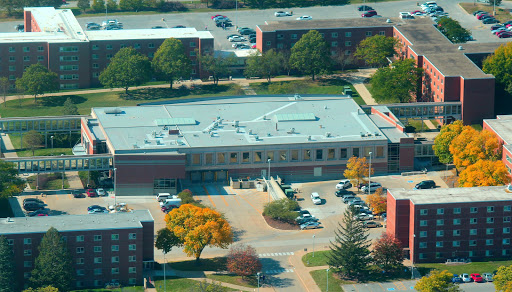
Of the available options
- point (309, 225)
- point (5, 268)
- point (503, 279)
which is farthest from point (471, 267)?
point (5, 268)

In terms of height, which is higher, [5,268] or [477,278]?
[5,268]

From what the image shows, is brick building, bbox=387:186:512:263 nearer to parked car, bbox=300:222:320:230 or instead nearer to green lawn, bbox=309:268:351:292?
green lawn, bbox=309:268:351:292

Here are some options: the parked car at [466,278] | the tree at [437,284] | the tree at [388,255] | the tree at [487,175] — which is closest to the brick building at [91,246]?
the tree at [388,255]

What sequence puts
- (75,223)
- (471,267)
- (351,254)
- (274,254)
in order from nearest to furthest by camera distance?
(75,223) → (351,254) → (471,267) → (274,254)

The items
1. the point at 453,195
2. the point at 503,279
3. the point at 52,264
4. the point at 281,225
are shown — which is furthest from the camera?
the point at 281,225

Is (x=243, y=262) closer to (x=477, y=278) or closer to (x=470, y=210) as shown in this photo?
(x=477, y=278)

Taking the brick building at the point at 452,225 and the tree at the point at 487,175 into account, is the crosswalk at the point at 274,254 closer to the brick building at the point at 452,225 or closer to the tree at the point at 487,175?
the brick building at the point at 452,225

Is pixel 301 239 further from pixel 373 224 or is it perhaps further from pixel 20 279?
pixel 20 279

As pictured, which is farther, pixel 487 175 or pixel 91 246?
pixel 487 175

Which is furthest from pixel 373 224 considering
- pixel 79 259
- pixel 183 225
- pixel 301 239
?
pixel 79 259
